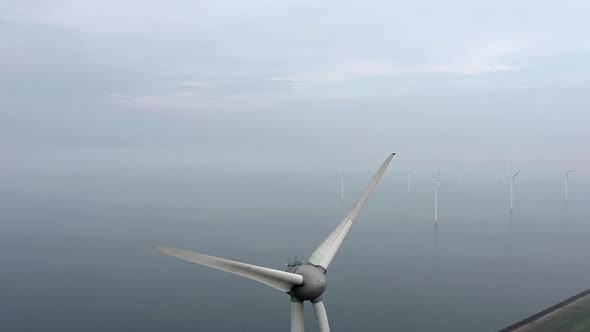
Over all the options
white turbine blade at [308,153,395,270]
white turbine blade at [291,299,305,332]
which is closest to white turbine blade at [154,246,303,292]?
white turbine blade at [291,299,305,332]

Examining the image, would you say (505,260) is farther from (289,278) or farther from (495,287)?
(289,278)

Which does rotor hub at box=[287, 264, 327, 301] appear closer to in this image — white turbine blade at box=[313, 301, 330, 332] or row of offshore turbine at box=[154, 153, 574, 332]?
row of offshore turbine at box=[154, 153, 574, 332]

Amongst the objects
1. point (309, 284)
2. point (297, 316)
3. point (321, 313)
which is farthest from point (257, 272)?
point (321, 313)

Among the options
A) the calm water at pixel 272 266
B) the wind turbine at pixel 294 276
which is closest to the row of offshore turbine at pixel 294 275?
the wind turbine at pixel 294 276

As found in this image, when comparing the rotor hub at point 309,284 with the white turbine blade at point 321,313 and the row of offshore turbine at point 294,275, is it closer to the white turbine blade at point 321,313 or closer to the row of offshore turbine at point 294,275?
the row of offshore turbine at point 294,275

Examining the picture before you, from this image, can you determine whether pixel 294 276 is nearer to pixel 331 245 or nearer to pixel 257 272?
pixel 257 272

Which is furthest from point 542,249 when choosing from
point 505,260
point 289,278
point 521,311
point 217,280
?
point 289,278
